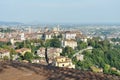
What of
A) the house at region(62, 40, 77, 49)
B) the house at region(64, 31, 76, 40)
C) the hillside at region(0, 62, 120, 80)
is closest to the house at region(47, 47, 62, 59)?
the house at region(62, 40, 77, 49)

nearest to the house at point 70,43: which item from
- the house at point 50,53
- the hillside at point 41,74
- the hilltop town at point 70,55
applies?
the hilltop town at point 70,55

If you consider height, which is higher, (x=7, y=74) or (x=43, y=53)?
(x=7, y=74)

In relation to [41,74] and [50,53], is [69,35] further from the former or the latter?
[41,74]

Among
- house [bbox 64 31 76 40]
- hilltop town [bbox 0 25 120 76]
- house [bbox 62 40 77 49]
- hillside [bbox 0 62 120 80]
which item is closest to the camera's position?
hillside [bbox 0 62 120 80]

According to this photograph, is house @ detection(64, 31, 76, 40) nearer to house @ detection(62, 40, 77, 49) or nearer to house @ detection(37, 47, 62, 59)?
house @ detection(62, 40, 77, 49)

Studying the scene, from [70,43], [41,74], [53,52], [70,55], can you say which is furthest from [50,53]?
[41,74]

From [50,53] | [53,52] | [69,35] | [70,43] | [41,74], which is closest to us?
[41,74]

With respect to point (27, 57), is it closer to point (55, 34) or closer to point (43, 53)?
point (43, 53)

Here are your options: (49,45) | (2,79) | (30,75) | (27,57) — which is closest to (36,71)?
(30,75)
